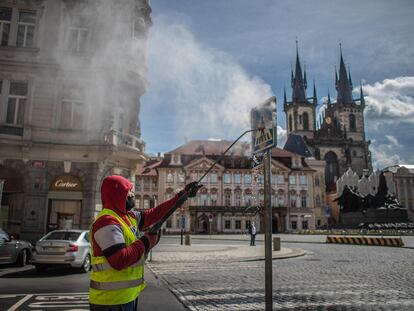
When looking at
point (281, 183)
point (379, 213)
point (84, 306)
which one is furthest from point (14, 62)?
point (281, 183)

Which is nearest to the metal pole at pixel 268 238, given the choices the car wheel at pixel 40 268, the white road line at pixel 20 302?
the white road line at pixel 20 302

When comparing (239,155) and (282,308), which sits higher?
(239,155)

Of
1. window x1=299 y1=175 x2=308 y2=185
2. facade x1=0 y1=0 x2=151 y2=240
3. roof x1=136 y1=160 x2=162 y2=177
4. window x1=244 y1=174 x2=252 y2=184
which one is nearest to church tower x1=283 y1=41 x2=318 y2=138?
window x1=299 y1=175 x2=308 y2=185

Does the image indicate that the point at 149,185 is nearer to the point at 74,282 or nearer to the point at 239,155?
the point at 239,155

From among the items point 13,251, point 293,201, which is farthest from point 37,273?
point 293,201

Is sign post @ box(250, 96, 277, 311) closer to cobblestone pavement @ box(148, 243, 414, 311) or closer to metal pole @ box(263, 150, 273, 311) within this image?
metal pole @ box(263, 150, 273, 311)

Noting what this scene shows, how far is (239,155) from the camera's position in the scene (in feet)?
213

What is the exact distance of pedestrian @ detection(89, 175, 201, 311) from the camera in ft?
8.65

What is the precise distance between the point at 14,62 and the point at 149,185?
148ft

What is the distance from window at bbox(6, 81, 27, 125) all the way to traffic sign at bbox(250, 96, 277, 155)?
16.9 metres

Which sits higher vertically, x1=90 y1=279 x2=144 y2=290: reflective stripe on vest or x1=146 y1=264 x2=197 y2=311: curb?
x1=90 y1=279 x2=144 y2=290: reflective stripe on vest

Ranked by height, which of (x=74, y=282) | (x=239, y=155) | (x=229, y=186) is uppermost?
(x=239, y=155)

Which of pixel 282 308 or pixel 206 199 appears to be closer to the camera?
pixel 282 308

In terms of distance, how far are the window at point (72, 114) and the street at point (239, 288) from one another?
9322mm
